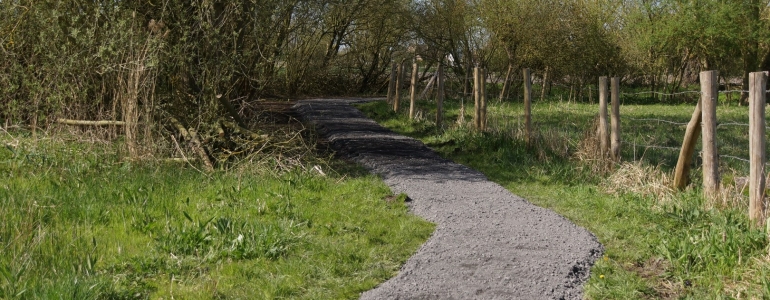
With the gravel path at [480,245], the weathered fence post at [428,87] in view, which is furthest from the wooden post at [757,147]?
the weathered fence post at [428,87]

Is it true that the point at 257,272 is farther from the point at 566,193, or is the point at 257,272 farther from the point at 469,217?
the point at 566,193

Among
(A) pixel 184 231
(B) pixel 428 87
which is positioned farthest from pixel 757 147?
(B) pixel 428 87

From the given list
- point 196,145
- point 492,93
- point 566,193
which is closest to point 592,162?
point 566,193

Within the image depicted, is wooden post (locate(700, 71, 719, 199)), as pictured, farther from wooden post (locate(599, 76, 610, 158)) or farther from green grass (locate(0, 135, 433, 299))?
green grass (locate(0, 135, 433, 299))

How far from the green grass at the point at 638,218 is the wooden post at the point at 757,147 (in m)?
0.20

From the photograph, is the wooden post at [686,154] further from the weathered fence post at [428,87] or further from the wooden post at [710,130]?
the weathered fence post at [428,87]

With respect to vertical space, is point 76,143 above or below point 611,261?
above

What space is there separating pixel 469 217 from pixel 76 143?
569cm

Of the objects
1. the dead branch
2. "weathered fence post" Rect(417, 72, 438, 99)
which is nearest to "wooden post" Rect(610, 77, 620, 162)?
the dead branch

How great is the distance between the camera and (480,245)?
721cm

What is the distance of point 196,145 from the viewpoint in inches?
435

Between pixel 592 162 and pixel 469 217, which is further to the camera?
pixel 592 162

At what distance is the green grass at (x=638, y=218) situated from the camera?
6070mm

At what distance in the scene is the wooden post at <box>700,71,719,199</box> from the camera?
8320 millimetres
